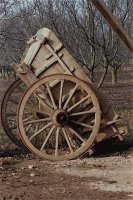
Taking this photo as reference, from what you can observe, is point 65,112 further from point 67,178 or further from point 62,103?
point 67,178

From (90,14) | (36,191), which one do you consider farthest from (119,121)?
(90,14)

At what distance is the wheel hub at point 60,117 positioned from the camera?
26.6 ft

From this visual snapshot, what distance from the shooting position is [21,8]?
17.8 m

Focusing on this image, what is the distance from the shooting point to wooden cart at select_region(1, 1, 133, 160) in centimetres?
812

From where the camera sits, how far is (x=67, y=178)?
6.88 meters

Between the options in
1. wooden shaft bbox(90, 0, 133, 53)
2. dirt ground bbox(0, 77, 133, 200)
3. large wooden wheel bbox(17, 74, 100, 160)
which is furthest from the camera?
large wooden wheel bbox(17, 74, 100, 160)

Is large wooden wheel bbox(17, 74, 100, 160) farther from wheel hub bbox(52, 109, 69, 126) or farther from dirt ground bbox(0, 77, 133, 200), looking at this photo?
dirt ground bbox(0, 77, 133, 200)

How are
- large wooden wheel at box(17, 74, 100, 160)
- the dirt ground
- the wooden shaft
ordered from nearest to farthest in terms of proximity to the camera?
the wooden shaft < the dirt ground < large wooden wheel at box(17, 74, 100, 160)

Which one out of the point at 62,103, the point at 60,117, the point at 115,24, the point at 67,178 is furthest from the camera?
the point at 62,103

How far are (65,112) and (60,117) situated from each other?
114 millimetres

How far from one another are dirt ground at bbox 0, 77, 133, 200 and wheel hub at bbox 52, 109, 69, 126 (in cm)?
64

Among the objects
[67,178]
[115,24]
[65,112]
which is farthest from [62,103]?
[115,24]

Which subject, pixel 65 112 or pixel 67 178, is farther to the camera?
pixel 65 112

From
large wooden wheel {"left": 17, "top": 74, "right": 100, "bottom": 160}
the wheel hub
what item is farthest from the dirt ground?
the wheel hub
